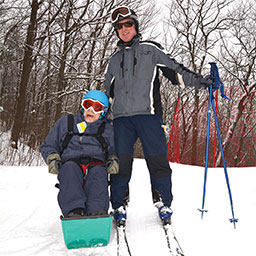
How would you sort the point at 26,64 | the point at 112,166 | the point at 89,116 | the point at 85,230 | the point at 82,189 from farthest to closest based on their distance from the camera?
the point at 26,64 → the point at 89,116 → the point at 112,166 → the point at 82,189 → the point at 85,230

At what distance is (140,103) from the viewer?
6.84 ft

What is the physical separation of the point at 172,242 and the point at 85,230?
62 centimetres

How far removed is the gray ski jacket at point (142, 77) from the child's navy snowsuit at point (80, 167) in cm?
27

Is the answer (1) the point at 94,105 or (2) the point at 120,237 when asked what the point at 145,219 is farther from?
(1) the point at 94,105

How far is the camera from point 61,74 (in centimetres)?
896

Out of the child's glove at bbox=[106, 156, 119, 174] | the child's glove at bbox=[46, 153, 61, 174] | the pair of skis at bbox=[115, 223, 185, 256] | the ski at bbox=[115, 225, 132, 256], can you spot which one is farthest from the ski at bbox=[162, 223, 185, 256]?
the child's glove at bbox=[46, 153, 61, 174]

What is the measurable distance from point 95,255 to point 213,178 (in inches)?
105

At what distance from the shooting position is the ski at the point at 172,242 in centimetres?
154

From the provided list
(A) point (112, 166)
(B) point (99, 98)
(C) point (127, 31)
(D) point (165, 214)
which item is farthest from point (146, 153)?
(C) point (127, 31)

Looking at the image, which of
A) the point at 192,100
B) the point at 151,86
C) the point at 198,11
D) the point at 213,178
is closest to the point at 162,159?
the point at 151,86

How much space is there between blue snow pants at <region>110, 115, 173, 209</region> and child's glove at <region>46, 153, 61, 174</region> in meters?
0.52

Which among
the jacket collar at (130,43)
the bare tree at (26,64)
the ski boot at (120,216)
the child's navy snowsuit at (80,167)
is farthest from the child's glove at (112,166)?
the bare tree at (26,64)

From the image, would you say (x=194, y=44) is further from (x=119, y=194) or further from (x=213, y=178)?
(x=119, y=194)

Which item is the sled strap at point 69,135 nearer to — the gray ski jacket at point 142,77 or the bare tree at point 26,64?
the gray ski jacket at point 142,77
